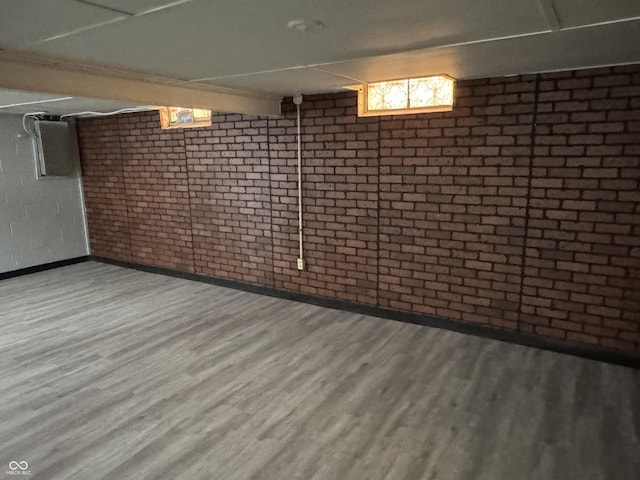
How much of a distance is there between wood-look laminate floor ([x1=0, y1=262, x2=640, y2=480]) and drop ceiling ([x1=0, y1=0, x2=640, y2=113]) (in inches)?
81.4

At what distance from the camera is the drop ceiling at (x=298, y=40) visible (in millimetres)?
1815

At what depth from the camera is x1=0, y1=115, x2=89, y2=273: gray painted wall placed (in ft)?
19.7

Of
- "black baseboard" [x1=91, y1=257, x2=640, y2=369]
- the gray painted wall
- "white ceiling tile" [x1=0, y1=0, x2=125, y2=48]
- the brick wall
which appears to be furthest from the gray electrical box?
"white ceiling tile" [x1=0, y1=0, x2=125, y2=48]

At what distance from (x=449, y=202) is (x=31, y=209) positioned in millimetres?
5819

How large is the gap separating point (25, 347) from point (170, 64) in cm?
283

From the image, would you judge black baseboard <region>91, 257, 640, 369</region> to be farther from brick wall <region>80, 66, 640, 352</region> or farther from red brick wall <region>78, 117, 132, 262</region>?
red brick wall <region>78, 117, 132, 262</region>

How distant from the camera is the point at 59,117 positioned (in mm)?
6336

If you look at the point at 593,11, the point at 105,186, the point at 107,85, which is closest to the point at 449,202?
the point at 593,11

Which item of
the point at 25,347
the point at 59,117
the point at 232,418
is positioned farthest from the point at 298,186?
the point at 59,117

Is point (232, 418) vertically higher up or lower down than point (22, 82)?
lower down

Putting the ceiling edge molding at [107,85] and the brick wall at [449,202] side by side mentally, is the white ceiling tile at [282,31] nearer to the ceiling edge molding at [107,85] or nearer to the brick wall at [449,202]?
the ceiling edge molding at [107,85]

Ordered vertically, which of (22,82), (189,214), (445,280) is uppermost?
(22,82)

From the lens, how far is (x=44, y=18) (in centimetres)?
186

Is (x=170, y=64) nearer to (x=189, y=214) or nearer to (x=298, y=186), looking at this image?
(x=298, y=186)
